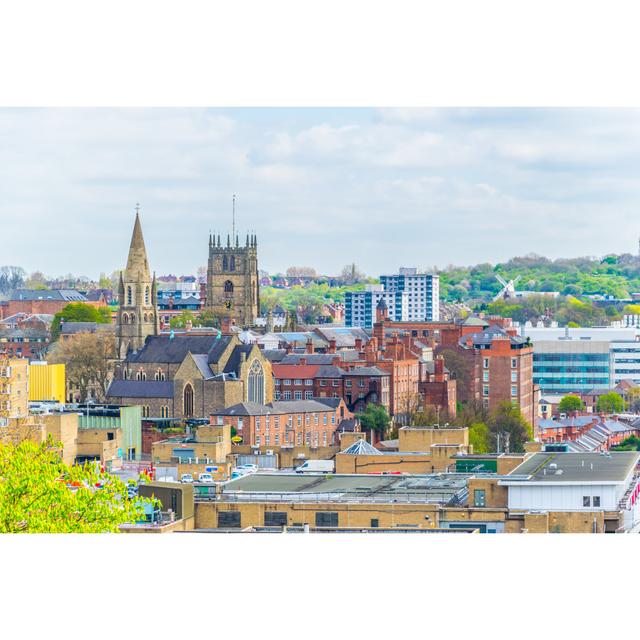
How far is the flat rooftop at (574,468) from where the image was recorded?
34.3m

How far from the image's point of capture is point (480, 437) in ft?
211

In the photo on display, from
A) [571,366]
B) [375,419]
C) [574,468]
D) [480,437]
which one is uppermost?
[571,366]

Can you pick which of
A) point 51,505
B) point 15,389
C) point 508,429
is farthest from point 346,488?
point 508,429

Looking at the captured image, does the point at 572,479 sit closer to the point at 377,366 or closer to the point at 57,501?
the point at 57,501

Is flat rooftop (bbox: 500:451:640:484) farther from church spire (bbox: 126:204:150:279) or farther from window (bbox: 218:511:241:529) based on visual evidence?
church spire (bbox: 126:204:150:279)

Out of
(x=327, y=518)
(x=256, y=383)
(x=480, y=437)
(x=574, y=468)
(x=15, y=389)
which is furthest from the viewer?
(x=256, y=383)

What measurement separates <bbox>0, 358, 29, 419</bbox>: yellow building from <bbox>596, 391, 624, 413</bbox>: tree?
40.6 metres

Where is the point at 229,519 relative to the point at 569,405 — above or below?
below

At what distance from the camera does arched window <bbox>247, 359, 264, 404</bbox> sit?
74.6m

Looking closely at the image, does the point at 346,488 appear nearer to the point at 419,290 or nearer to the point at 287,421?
the point at 287,421

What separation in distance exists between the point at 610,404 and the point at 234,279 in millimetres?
45081

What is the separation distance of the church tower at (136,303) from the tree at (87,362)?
41.8 inches

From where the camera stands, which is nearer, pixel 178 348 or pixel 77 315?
pixel 178 348

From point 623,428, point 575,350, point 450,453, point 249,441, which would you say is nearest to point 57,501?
point 450,453
